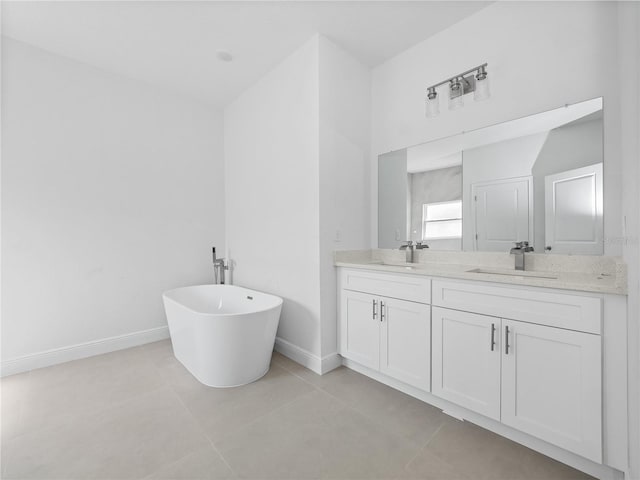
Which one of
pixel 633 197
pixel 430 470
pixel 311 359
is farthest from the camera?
pixel 311 359

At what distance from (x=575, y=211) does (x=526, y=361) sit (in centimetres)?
93

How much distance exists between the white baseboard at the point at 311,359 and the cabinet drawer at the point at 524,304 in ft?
3.44

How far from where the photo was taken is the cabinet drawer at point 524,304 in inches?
50.5

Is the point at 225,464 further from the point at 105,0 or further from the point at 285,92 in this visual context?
the point at 105,0

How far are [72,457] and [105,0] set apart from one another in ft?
9.12

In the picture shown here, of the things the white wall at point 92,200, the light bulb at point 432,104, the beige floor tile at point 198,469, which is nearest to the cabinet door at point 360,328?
the beige floor tile at point 198,469

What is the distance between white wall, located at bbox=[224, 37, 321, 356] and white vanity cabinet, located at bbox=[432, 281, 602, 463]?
1032mm

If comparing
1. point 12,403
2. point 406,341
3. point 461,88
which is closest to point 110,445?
point 12,403

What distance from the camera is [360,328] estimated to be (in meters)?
2.25

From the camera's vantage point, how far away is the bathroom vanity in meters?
1.24

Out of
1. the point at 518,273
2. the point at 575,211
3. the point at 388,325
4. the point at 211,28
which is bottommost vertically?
the point at 388,325

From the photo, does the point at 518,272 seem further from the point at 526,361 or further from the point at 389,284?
the point at 389,284

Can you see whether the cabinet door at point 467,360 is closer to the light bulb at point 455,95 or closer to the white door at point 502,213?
the white door at point 502,213

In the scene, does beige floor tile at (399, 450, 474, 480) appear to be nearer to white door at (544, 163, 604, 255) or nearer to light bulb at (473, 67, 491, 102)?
white door at (544, 163, 604, 255)
